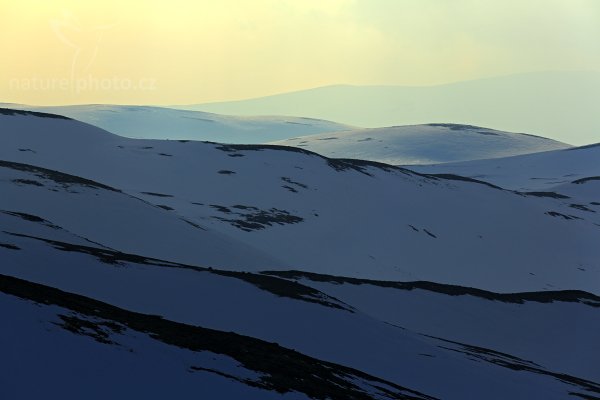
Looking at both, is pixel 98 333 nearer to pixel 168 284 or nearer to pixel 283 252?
pixel 168 284

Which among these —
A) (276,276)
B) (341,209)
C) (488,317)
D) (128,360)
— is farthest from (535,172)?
(128,360)

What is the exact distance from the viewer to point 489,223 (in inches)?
3765

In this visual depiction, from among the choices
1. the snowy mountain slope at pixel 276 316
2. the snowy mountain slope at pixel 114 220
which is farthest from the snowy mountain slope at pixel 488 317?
the snowy mountain slope at pixel 114 220

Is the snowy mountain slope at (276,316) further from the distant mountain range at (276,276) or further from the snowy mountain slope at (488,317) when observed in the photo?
the snowy mountain slope at (488,317)

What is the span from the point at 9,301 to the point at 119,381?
351 centimetres

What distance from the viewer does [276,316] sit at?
32656 millimetres

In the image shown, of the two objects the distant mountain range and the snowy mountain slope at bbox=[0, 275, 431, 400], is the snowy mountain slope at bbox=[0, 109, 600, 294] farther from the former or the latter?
the snowy mountain slope at bbox=[0, 275, 431, 400]

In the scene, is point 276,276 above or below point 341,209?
above

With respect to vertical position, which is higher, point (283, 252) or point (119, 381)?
point (119, 381)

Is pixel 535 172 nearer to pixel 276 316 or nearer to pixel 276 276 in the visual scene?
pixel 276 276

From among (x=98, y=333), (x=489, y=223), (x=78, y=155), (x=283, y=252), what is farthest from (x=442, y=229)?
(x=98, y=333)

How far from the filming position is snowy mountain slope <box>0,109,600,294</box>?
76625 millimetres

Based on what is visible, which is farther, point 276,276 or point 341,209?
point 341,209

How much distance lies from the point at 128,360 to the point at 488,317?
3268cm
